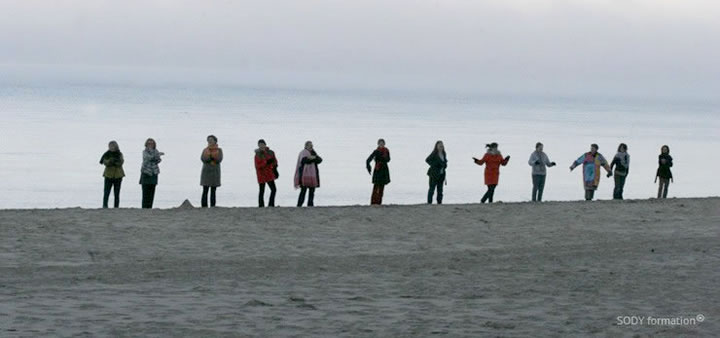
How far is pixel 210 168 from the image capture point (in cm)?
2478

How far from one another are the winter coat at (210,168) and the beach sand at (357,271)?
0.74m

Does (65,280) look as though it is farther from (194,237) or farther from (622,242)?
(622,242)

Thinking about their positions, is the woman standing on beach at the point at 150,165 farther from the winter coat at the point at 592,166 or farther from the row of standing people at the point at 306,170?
the winter coat at the point at 592,166

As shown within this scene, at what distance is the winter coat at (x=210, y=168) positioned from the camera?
24.7 meters

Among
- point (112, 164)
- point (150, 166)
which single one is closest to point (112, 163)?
point (112, 164)

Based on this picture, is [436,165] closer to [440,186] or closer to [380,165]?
[440,186]

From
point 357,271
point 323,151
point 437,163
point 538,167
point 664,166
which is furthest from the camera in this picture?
point 323,151

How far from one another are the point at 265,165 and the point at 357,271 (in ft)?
26.1

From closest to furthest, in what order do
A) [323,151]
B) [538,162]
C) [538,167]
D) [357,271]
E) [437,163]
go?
[357,271]
[437,163]
[538,162]
[538,167]
[323,151]

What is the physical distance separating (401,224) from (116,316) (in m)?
9.54

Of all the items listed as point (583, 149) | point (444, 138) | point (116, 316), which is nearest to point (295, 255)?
point (116, 316)

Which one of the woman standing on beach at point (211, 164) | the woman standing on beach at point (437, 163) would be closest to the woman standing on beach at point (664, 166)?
the woman standing on beach at point (437, 163)

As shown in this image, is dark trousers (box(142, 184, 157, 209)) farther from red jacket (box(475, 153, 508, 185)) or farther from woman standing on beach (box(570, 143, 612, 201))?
woman standing on beach (box(570, 143, 612, 201))

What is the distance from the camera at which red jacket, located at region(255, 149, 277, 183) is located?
25156mm
